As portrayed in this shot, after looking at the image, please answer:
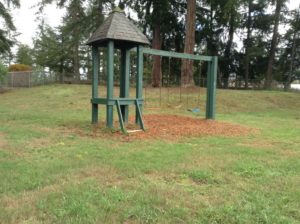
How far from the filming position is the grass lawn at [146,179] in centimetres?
359

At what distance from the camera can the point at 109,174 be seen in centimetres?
489

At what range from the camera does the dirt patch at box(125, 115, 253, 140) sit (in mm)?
8570

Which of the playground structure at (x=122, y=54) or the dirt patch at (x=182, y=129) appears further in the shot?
the playground structure at (x=122, y=54)

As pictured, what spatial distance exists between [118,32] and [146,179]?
538 centimetres

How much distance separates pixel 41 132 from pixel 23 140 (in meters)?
1.14

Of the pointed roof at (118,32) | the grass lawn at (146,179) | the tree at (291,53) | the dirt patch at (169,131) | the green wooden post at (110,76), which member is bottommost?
the grass lawn at (146,179)

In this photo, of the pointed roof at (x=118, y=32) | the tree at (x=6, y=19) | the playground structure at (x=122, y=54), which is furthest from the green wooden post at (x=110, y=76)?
the tree at (x=6, y=19)

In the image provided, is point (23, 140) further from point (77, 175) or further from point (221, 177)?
point (221, 177)

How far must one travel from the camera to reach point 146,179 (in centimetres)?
470

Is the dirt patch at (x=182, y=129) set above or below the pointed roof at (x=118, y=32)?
below

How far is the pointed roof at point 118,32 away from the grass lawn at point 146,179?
8.17ft

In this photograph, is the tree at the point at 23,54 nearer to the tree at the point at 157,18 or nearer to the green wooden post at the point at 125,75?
the tree at the point at 157,18

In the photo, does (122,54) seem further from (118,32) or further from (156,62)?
(156,62)

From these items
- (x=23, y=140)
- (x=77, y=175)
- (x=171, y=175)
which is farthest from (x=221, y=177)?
(x=23, y=140)
